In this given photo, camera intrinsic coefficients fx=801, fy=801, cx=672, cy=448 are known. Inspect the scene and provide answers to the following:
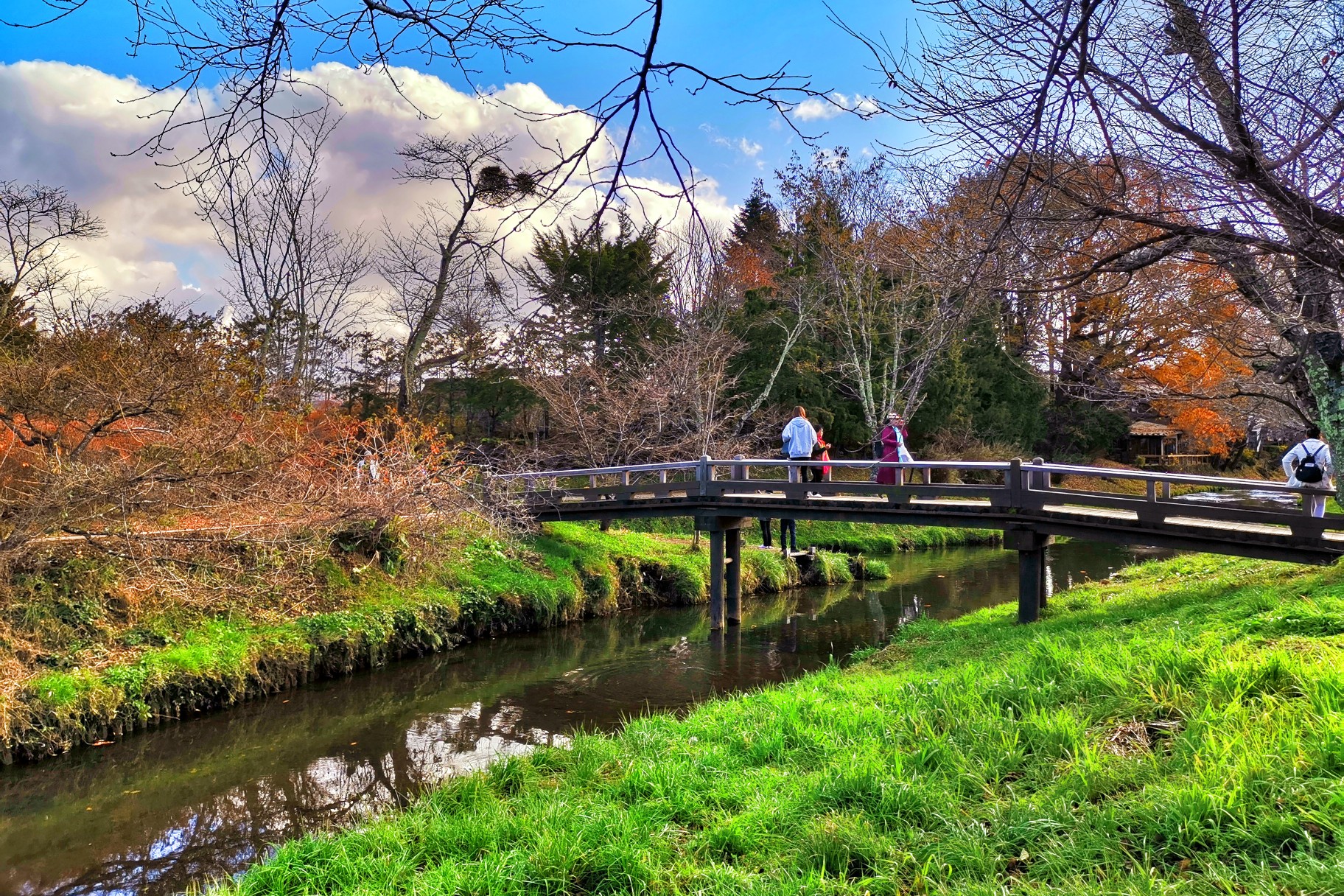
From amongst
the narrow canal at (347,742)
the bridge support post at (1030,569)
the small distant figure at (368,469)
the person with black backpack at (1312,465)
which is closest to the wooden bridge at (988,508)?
the bridge support post at (1030,569)

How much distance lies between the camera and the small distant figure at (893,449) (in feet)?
46.3

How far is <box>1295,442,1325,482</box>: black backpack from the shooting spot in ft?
32.7

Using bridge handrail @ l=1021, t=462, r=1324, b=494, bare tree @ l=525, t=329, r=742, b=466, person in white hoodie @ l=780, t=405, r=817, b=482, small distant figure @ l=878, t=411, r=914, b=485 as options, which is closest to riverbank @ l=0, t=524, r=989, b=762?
bare tree @ l=525, t=329, r=742, b=466

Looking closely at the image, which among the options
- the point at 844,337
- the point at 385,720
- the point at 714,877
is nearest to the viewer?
the point at 714,877

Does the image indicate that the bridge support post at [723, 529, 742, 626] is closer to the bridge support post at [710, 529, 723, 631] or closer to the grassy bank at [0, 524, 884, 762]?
the bridge support post at [710, 529, 723, 631]

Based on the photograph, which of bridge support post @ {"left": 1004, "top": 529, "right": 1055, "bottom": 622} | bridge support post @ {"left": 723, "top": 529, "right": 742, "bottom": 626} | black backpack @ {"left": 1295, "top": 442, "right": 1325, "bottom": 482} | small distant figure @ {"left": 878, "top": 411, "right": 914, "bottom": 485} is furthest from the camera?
bridge support post @ {"left": 723, "top": 529, "right": 742, "bottom": 626}

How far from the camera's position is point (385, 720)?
970 cm

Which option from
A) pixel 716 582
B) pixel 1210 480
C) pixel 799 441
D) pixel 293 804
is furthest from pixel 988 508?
→ pixel 293 804

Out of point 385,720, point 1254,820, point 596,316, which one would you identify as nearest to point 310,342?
point 596,316

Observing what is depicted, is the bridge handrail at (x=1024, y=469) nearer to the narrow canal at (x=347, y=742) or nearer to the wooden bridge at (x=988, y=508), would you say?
the wooden bridge at (x=988, y=508)

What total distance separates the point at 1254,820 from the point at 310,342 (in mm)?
26904

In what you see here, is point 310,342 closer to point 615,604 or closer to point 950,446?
point 615,604

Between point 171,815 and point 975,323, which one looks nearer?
point 171,815

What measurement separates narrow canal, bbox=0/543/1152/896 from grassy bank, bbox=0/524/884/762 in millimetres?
355
